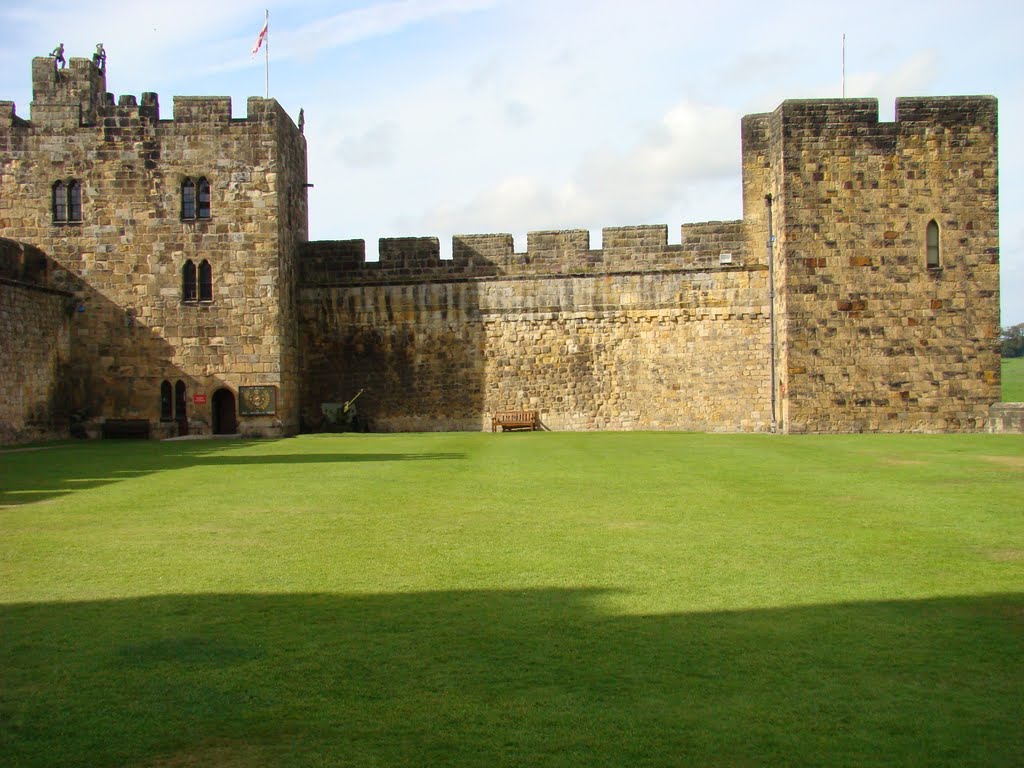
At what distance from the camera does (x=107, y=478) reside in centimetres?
1473

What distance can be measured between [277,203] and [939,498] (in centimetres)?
1813

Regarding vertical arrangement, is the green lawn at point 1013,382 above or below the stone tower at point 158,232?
below

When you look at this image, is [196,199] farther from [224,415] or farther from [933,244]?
[933,244]

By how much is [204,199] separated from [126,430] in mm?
5755

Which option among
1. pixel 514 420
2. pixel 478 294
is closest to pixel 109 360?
pixel 478 294

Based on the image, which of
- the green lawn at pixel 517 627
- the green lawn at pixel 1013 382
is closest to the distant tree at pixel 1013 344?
the green lawn at pixel 1013 382

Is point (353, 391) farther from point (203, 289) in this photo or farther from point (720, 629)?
point (720, 629)

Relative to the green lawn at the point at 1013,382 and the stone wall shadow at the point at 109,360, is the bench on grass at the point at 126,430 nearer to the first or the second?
the stone wall shadow at the point at 109,360

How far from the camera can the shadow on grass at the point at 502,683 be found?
450cm

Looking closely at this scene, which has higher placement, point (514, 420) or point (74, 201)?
point (74, 201)

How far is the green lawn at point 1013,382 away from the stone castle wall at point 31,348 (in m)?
31.6

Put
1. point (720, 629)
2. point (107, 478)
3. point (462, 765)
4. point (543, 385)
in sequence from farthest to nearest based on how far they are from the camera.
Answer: point (543, 385) < point (107, 478) < point (720, 629) < point (462, 765)

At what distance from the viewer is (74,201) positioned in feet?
84.0

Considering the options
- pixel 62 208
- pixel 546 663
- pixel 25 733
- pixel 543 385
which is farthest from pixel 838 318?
pixel 25 733
